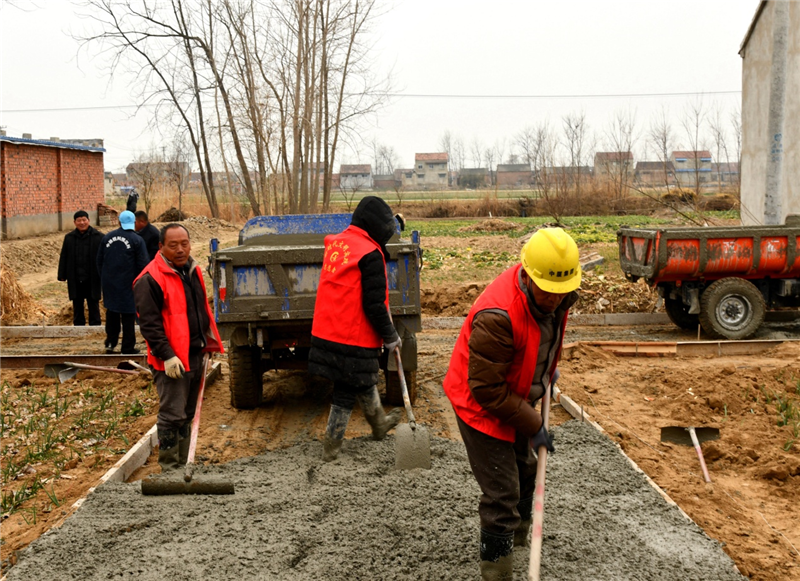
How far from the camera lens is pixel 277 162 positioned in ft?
101

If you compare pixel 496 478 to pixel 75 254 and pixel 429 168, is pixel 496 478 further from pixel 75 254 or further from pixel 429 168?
pixel 429 168

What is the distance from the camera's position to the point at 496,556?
3.83 metres

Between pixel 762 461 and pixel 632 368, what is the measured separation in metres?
3.46

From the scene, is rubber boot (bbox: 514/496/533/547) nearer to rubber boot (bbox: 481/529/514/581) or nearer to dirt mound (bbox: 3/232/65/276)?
rubber boot (bbox: 481/529/514/581)

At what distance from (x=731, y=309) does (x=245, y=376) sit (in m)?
7.44

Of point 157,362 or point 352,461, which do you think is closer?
point 157,362

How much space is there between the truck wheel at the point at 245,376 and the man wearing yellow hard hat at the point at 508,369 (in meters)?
4.10

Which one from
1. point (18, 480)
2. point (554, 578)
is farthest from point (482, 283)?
point (554, 578)

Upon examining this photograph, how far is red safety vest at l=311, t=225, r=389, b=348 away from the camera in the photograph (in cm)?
581

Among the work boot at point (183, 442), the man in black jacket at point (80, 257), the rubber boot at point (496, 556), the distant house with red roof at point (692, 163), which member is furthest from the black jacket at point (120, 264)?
the distant house with red roof at point (692, 163)

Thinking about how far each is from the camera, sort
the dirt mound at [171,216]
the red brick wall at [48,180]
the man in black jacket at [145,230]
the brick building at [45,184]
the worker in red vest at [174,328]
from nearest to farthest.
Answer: the worker in red vest at [174,328] → the man in black jacket at [145,230] → the brick building at [45,184] → the red brick wall at [48,180] → the dirt mound at [171,216]

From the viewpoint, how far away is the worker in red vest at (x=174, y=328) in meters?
5.39

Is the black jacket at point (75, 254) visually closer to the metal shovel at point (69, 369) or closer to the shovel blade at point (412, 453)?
the metal shovel at point (69, 369)

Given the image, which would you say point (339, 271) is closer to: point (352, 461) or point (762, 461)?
point (352, 461)
